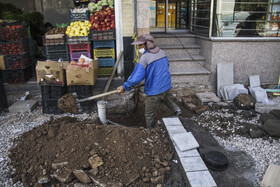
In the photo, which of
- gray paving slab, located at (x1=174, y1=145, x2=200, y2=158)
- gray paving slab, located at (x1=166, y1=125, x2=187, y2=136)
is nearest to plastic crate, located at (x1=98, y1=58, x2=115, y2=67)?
gray paving slab, located at (x1=166, y1=125, x2=187, y2=136)

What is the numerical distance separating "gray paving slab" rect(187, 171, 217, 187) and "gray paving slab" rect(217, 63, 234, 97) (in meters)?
3.96

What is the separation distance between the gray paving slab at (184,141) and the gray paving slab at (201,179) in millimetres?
492

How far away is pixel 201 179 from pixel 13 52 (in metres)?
6.12

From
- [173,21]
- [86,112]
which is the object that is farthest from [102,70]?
[173,21]

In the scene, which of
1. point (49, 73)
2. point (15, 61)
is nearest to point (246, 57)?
point (49, 73)

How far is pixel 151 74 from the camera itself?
182 inches

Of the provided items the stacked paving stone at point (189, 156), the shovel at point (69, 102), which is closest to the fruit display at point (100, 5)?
the shovel at point (69, 102)

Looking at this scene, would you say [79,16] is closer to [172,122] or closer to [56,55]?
[56,55]

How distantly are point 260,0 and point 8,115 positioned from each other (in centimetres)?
735

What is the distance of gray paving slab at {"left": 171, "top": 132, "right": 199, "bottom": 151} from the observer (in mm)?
3755

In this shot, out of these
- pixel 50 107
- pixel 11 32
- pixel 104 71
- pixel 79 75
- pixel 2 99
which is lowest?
pixel 50 107

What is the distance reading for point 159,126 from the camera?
4.63 meters

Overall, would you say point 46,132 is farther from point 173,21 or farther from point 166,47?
point 173,21

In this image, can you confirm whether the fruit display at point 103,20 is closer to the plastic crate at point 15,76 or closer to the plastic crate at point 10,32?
the plastic crate at point 10,32
